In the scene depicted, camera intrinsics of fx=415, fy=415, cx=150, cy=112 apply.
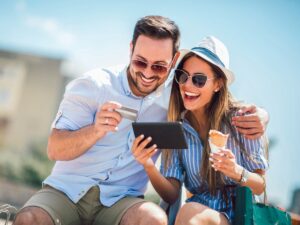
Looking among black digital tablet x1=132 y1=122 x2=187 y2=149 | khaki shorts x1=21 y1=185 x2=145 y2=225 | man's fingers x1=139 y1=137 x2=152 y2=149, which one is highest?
black digital tablet x1=132 y1=122 x2=187 y2=149

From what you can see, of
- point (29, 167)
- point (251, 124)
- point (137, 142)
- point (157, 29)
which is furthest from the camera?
point (29, 167)

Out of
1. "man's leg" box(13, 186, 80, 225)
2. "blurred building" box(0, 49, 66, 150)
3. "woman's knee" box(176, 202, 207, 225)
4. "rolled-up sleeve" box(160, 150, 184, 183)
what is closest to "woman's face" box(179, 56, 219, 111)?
"rolled-up sleeve" box(160, 150, 184, 183)

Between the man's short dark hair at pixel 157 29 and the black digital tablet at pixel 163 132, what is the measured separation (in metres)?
1.07

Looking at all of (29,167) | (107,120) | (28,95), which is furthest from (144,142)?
(28,95)

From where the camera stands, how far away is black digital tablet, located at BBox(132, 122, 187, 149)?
10.3 feet

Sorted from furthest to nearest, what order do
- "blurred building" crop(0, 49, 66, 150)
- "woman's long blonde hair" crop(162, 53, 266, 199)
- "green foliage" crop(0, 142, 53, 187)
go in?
"blurred building" crop(0, 49, 66, 150) < "green foliage" crop(0, 142, 53, 187) < "woman's long blonde hair" crop(162, 53, 266, 199)

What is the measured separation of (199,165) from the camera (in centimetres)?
369

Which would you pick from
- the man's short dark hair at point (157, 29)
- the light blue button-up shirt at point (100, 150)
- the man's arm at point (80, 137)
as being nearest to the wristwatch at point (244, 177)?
the light blue button-up shirt at point (100, 150)

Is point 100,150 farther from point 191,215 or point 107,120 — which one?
point 191,215

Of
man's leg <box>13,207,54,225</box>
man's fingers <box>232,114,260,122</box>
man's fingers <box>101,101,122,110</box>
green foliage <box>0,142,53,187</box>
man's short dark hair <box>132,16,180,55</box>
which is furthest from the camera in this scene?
green foliage <box>0,142,53,187</box>

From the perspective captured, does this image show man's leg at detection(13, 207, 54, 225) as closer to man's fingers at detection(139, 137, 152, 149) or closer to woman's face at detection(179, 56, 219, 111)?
man's fingers at detection(139, 137, 152, 149)

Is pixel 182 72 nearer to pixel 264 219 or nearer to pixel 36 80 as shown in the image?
pixel 264 219

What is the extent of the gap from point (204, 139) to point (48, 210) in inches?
59.8

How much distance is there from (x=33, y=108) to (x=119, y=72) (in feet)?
106
